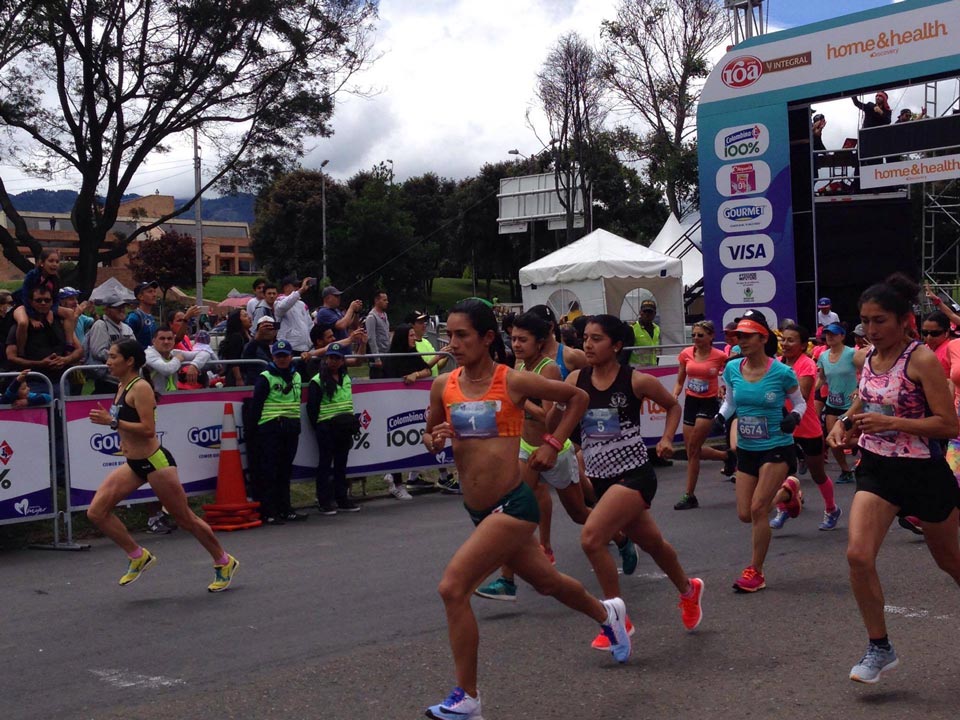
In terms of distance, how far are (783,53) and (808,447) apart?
9.48 m

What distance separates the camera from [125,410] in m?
7.85

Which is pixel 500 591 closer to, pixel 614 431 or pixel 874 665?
pixel 614 431

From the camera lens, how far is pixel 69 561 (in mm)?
9469

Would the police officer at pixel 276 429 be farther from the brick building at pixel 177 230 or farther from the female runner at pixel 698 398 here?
the brick building at pixel 177 230

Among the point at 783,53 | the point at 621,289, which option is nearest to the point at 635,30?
the point at 621,289

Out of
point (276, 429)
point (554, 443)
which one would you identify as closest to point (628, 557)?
point (554, 443)

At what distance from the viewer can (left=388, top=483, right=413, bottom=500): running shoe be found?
41.8ft

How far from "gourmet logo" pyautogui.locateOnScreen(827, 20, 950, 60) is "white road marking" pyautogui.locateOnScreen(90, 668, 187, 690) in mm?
13869

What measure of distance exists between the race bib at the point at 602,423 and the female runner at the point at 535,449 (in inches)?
14.4

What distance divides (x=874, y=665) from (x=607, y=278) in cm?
1983

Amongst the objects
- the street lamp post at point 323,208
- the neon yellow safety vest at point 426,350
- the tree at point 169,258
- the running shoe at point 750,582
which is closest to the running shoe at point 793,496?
the running shoe at point 750,582

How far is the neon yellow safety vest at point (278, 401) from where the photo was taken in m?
11.2

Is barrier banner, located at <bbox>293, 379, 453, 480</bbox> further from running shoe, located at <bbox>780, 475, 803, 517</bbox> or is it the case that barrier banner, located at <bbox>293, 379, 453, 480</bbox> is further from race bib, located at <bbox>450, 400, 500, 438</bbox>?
race bib, located at <bbox>450, 400, 500, 438</bbox>

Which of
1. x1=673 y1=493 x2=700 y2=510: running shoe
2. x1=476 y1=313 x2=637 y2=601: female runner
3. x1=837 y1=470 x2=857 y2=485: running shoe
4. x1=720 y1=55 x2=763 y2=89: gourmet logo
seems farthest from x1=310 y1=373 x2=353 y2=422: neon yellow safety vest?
x1=720 y1=55 x2=763 y2=89: gourmet logo
